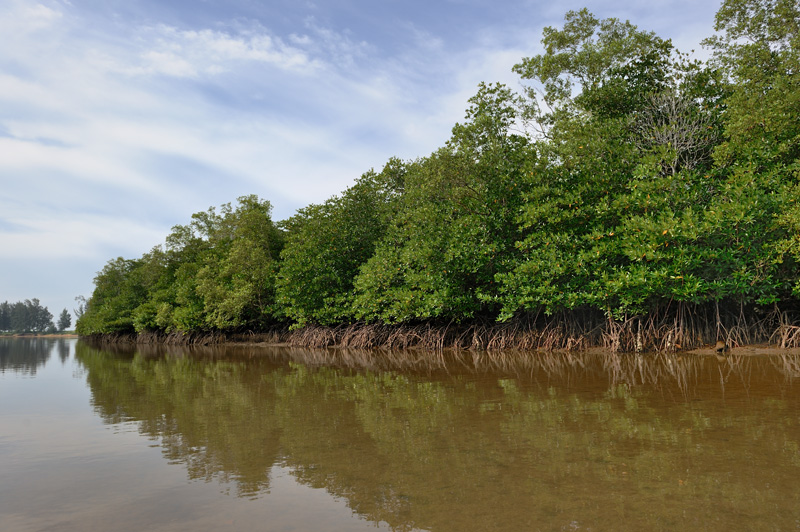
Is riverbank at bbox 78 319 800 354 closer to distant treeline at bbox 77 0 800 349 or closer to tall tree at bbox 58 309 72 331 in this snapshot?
distant treeline at bbox 77 0 800 349

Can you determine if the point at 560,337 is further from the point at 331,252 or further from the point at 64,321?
the point at 64,321

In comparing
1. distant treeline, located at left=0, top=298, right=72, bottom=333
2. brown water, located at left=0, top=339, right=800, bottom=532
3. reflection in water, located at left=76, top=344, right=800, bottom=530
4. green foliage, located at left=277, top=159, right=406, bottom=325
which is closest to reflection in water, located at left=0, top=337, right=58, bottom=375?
green foliage, located at left=277, top=159, right=406, bottom=325

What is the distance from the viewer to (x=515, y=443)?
182 inches

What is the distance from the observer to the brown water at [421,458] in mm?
3100

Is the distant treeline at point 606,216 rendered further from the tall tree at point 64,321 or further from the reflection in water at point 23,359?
the tall tree at point 64,321

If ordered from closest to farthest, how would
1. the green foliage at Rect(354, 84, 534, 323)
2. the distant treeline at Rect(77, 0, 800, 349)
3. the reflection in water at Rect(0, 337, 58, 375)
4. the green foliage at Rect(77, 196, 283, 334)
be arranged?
the distant treeline at Rect(77, 0, 800, 349) → the green foliage at Rect(354, 84, 534, 323) → the reflection in water at Rect(0, 337, 58, 375) → the green foliage at Rect(77, 196, 283, 334)

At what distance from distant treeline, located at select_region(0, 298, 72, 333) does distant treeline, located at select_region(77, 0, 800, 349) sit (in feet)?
412

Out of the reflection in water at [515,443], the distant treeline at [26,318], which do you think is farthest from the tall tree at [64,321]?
the reflection in water at [515,443]

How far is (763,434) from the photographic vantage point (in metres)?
4.61

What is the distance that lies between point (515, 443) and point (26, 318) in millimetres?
145376

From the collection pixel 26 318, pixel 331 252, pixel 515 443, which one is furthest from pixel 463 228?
pixel 26 318

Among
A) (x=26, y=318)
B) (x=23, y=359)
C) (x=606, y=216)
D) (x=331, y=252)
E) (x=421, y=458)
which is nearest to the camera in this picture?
(x=421, y=458)

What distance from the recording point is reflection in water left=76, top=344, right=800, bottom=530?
311cm

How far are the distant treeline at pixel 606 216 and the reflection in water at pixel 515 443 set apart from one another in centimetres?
400
